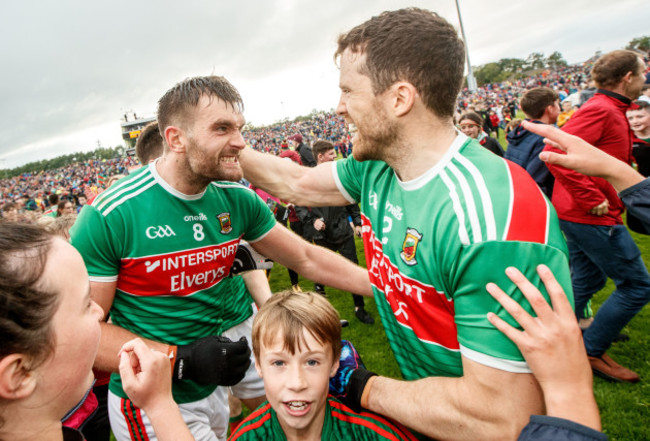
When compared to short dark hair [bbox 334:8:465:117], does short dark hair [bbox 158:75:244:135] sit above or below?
above

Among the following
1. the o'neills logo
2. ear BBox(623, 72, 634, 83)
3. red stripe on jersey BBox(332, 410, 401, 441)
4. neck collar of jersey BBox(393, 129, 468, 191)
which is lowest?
red stripe on jersey BBox(332, 410, 401, 441)

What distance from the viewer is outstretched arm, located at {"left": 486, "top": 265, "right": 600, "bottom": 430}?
111cm

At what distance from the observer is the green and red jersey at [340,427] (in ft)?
5.22

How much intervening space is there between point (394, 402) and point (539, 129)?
126cm

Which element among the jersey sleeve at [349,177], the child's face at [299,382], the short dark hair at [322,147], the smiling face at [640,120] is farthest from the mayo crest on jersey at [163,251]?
the smiling face at [640,120]

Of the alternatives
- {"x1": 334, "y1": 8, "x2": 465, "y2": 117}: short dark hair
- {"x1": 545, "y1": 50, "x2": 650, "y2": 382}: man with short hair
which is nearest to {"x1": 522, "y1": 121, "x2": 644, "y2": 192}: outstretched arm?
{"x1": 334, "y1": 8, "x2": 465, "y2": 117}: short dark hair

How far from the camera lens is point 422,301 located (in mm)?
1506

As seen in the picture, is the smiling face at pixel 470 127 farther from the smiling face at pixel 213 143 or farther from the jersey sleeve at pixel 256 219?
the smiling face at pixel 213 143

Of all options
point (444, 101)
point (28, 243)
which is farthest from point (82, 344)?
point (444, 101)

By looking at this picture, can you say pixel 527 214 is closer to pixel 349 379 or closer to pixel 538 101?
pixel 349 379

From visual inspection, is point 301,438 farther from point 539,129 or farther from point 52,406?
point 539,129

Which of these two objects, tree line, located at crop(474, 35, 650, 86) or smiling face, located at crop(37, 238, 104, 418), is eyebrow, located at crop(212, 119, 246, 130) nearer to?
smiling face, located at crop(37, 238, 104, 418)

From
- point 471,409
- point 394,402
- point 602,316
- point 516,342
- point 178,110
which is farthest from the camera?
point 602,316

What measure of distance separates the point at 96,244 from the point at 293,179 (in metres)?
1.26
